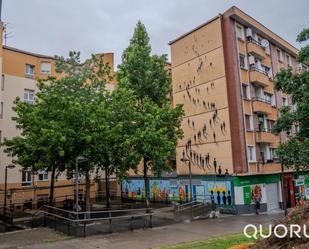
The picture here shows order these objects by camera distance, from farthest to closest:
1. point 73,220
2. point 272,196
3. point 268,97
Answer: point 268,97, point 272,196, point 73,220

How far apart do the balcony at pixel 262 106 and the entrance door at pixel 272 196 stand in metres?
6.87

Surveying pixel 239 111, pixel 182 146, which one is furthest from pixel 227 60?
pixel 182 146

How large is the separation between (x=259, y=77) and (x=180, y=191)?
13.0 m

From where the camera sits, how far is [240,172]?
26.7 m

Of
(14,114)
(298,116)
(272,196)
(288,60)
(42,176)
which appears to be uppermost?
(288,60)

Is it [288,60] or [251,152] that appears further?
[288,60]

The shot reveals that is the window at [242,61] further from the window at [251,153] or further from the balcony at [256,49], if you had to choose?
the window at [251,153]

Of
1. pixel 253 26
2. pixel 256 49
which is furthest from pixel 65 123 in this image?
pixel 253 26

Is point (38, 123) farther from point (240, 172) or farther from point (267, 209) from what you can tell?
point (267, 209)

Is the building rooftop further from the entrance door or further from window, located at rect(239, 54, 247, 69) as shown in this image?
the entrance door

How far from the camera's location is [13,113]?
104 ft

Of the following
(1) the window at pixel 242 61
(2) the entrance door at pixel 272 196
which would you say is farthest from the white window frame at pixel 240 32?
(2) the entrance door at pixel 272 196

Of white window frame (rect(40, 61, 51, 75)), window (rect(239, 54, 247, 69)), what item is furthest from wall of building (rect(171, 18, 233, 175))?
white window frame (rect(40, 61, 51, 75))

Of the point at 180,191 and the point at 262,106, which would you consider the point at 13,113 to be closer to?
the point at 180,191
